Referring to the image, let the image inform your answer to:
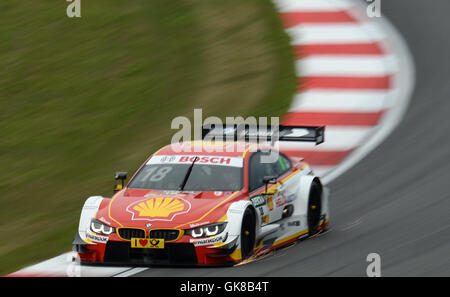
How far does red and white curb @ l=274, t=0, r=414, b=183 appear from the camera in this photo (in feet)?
49.6

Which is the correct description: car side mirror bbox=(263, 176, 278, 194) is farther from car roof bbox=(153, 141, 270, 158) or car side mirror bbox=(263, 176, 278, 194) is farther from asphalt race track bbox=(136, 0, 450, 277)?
asphalt race track bbox=(136, 0, 450, 277)

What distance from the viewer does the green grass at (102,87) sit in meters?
13.1

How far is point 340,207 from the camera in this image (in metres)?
12.9

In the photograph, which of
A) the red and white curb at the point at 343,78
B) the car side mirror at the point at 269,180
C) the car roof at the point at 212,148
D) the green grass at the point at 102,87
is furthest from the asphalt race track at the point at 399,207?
the green grass at the point at 102,87

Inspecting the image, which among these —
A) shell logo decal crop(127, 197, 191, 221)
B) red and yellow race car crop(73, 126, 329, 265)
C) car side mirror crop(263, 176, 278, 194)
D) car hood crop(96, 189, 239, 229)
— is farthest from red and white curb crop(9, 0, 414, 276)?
shell logo decal crop(127, 197, 191, 221)

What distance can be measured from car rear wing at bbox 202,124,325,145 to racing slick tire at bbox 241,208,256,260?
1.64 metres

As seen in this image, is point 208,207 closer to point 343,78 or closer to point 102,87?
point 102,87

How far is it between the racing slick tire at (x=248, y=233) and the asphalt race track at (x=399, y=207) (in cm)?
15

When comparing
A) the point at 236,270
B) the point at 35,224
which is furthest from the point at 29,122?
the point at 236,270

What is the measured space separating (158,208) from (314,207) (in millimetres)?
2373

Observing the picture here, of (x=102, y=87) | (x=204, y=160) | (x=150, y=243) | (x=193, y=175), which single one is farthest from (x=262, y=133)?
(x=102, y=87)

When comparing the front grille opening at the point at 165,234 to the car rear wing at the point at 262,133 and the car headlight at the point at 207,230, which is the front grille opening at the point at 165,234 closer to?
the car headlight at the point at 207,230

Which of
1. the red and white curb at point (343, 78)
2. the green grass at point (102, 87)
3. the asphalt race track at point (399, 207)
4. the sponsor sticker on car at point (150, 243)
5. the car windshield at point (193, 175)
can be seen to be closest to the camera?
the sponsor sticker on car at point (150, 243)

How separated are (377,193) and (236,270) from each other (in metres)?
3.71
